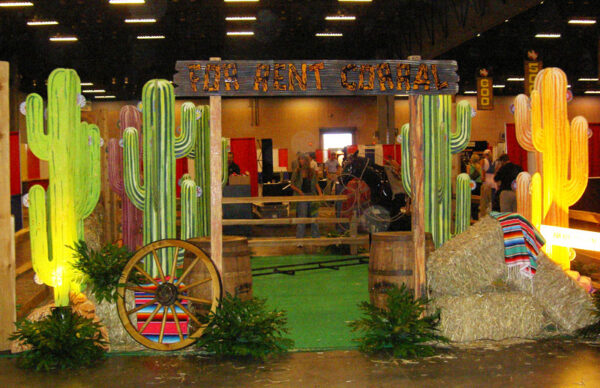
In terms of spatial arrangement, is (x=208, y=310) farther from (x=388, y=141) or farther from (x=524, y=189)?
(x=388, y=141)

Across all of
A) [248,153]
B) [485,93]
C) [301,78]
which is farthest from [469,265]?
[485,93]

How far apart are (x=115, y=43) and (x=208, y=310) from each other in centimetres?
1634

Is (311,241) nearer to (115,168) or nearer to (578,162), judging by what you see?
(115,168)

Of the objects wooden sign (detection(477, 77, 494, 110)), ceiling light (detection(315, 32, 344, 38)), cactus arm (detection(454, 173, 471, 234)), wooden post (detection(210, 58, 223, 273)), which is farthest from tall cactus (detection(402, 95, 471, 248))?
wooden sign (detection(477, 77, 494, 110))

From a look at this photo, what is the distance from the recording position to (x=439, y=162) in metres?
6.80

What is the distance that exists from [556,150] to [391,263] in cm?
249

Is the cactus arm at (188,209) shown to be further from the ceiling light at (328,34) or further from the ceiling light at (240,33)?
the ceiling light at (328,34)

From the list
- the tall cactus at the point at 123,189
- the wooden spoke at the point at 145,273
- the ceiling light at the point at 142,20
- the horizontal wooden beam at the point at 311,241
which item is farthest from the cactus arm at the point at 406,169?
the ceiling light at the point at 142,20

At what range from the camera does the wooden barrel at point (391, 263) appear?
587 cm

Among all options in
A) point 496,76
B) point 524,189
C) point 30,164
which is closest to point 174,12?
point 30,164

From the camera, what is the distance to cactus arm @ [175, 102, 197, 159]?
6676 mm

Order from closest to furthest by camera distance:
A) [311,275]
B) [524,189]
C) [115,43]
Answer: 1. [524,189]
2. [311,275]
3. [115,43]

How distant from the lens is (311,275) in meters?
9.19

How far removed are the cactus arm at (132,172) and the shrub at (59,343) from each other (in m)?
1.56
